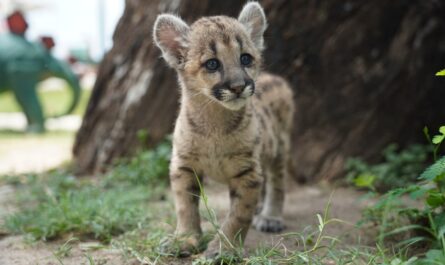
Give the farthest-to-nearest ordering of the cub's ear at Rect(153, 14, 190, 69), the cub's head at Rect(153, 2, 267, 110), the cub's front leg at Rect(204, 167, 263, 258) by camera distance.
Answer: the cub's ear at Rect(153, 14, 190, 69) → the cub's head at Rect(153, 2, 267, 110) → the cub's front leg at Rect(204, 167, 263, 258)

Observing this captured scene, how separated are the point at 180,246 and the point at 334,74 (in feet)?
12.5

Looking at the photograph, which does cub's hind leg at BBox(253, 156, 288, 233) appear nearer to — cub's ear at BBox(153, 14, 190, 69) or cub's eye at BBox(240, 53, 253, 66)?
cub's eye at BBox(240, 53, 253, 66)

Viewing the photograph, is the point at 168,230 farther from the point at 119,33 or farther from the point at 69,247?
the point at 119,33

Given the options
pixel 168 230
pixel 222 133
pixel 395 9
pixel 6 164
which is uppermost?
pixel 395 9

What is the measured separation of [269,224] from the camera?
521cm

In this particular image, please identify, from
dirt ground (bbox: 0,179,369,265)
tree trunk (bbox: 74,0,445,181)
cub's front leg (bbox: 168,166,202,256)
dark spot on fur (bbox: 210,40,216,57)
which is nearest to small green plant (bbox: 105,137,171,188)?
tree trunk (bbox: 74,0,445,181)

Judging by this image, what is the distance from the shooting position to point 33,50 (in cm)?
1377

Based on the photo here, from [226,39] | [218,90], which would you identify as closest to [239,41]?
[226,39]

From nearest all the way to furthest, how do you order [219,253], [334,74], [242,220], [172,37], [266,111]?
[219,253] < [242,220] < [172,37] < [266,111] < [334,74]

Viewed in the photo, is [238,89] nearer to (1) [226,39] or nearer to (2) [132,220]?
(1) [226,39]

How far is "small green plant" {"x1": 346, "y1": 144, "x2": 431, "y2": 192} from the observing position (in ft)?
21.6

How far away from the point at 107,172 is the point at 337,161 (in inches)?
119

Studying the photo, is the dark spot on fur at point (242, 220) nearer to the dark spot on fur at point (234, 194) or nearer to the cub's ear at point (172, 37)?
the dark spot on fur at point (234, 194)

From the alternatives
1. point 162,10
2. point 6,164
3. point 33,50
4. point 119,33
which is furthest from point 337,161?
point 33,50
